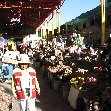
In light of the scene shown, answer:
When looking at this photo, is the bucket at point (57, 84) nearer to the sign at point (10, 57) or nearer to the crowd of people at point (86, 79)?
the crowd of people at point (86, 79)

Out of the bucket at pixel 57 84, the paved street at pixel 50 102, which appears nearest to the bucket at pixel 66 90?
the paved street at pixel 50 102

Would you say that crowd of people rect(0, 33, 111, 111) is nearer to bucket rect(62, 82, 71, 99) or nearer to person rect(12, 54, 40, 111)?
bucket rect(62, 82, 71, 99)

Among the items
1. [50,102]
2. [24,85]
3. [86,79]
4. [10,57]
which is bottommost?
[50,102]

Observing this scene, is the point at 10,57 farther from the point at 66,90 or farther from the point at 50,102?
the point at 50,102

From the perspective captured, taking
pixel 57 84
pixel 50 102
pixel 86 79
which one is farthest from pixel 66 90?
pixel 57 84

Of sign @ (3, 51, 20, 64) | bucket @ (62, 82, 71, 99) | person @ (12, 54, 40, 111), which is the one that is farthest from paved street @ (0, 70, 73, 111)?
person @ (12, 54, 40, 111)

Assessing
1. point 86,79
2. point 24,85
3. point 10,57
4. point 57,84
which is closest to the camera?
point 24,85

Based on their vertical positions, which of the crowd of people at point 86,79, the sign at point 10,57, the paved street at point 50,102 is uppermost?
the sign at point 10,57

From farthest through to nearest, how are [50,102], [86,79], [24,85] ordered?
1. [50,102]
2. [86,79]
3. [24,85]

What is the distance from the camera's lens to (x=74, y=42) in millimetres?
26953

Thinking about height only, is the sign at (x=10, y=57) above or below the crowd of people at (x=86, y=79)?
above

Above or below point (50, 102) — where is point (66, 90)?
above

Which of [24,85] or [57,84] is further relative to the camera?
[57,84]

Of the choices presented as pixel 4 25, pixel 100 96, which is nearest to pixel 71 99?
pixel 100 96
